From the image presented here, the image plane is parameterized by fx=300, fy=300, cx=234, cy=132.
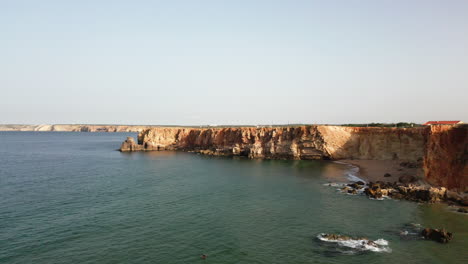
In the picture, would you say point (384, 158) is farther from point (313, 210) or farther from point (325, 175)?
point (313, 210)

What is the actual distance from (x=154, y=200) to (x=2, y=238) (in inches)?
577

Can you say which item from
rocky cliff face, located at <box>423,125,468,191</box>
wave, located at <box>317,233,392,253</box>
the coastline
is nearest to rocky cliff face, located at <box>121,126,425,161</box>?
the coastline

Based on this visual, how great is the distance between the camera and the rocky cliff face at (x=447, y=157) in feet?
115

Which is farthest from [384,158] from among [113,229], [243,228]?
[113,229]

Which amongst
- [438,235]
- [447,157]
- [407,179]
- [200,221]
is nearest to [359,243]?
[438,235]

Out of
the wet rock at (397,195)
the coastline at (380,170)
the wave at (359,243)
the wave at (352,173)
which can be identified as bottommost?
the wave at (359,243)

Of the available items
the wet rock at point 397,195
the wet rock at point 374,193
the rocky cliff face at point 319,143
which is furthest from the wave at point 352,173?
the wet rock at point 397,195

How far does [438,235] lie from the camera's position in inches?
932

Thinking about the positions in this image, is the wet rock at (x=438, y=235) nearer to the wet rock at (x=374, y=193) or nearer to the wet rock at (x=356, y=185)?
the wet rock at (x=374, y=193)

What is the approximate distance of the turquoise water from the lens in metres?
21.1

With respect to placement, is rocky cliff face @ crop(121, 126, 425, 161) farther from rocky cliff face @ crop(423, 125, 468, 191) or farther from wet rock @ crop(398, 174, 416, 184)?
rocky cliff face @ crop(423, 125, 468, 191)

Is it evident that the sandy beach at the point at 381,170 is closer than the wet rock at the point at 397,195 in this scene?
No

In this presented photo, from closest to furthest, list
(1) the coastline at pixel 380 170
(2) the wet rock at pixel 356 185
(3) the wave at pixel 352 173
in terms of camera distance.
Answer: (2) the wet rock at pixel 356 185, (1) the coastline at pixel 380 170, (3) the wave at pixel 352 173

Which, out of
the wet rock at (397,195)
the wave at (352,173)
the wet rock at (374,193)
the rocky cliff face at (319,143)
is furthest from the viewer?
the rocky cliff face at (319,143)
